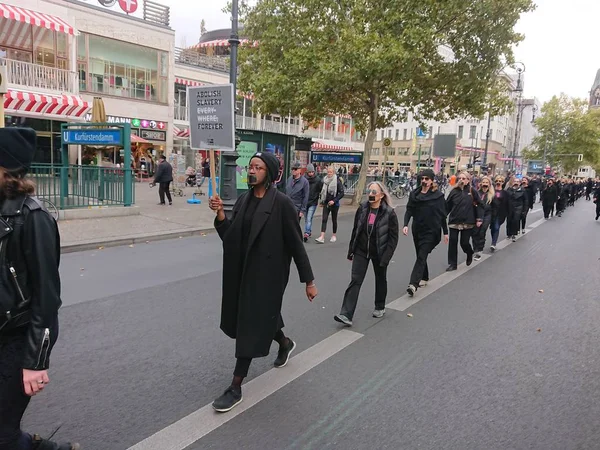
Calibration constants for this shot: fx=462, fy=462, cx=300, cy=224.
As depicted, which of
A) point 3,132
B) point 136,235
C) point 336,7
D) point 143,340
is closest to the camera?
point 3,132

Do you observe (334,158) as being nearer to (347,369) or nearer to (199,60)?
(199,60)

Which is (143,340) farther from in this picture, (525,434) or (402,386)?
(525,434)

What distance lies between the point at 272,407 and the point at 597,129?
7384 cm

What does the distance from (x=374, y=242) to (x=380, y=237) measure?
9 cm

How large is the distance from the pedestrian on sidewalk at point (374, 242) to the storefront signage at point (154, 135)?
25.5 meters

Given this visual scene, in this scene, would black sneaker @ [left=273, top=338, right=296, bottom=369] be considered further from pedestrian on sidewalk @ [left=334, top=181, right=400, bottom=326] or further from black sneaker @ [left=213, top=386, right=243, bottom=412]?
pedestrian on sidewalk @ [left=334, top=181, right=400, bottom=326]

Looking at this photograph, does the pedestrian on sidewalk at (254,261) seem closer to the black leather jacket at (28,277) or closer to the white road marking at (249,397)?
the white road marking at (249,397)

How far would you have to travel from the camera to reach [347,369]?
396 cm

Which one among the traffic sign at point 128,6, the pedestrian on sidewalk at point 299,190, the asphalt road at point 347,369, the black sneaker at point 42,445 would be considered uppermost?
the traffic sign at point 128,6

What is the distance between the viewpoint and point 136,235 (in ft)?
31.8

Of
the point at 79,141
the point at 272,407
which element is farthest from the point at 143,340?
the point at 79,141

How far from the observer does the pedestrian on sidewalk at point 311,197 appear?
406 inches

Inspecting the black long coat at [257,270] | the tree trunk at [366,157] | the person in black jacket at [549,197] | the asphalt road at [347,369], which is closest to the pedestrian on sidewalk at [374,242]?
the asphalt road at [347,369]

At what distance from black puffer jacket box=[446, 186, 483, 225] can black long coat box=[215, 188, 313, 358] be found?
5.54m
